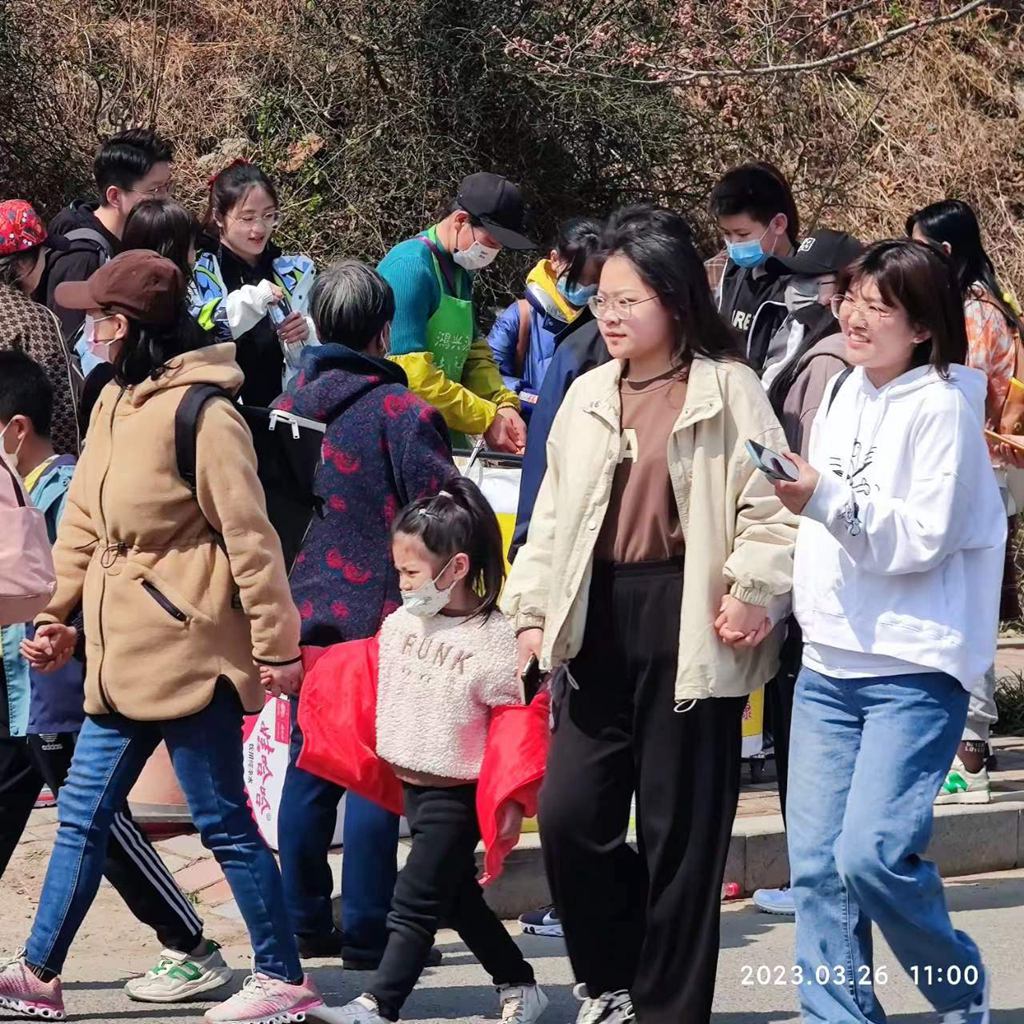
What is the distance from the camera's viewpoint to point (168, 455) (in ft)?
14.6

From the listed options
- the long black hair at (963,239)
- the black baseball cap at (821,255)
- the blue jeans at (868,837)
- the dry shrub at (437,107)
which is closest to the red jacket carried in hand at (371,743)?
the blue jeans at (868,837)

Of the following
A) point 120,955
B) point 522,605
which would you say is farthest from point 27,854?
point 522,605

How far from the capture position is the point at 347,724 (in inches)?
180

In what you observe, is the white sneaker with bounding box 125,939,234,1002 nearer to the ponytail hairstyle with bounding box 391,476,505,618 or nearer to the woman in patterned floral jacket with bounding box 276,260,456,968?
the woman in patterned floral jacket with bounding box 276,260,456,968

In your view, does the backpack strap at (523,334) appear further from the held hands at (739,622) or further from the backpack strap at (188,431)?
the held hands at (739,622)

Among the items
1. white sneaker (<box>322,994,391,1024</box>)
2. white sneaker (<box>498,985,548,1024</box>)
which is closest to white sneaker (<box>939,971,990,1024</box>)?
white sneaker (<box>498,985,548,1024</box>)

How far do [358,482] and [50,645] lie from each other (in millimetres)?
982

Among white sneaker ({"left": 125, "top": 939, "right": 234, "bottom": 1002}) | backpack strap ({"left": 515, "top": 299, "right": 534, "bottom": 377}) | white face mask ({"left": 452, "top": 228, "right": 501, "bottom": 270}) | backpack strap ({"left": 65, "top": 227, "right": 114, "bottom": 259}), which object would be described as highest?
backpack strap ({"left": 65, "top": 227, "right": 114, "bottom": 259})

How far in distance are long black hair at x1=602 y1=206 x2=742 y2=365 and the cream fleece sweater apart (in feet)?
2.77

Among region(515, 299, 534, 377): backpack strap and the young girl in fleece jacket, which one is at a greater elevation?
region(515, 299, 534, 377): backpack strap

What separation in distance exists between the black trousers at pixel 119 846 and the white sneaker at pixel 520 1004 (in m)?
0.88

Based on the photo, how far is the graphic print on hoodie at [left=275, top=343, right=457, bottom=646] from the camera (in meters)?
5.10

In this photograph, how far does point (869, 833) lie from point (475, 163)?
7919 mm

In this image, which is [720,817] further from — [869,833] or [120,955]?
[120,955]
